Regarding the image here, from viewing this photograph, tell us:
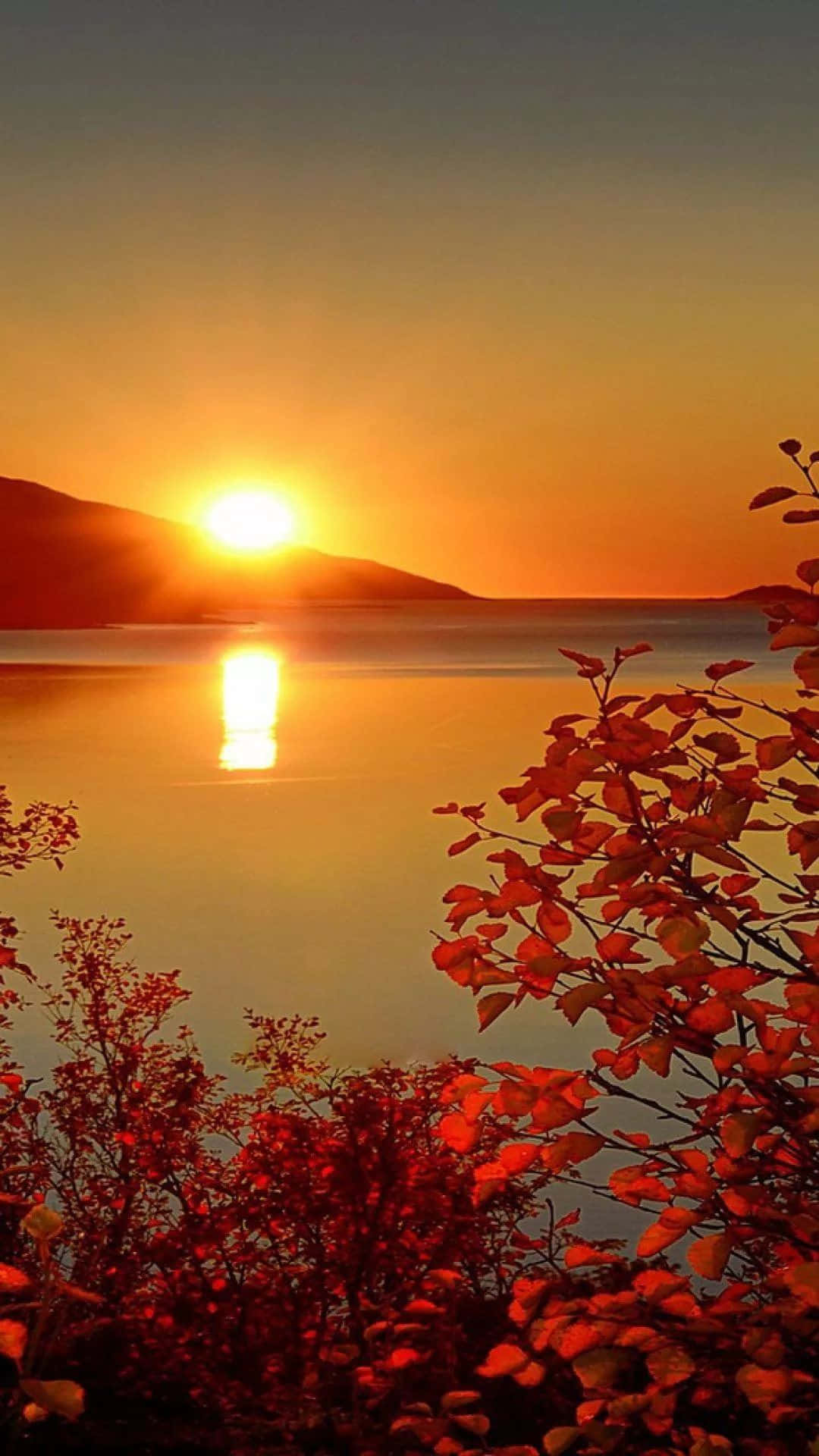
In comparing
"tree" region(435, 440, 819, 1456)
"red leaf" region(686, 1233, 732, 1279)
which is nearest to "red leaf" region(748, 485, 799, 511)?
"tree" region(435, 440, 819, 1456)

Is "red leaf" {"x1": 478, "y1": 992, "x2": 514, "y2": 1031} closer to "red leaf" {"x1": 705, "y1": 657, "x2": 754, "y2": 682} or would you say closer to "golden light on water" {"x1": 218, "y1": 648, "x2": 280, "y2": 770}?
"red leaf" {"x1": 705, "y1": 657, "x2": 754, "y2": 682}

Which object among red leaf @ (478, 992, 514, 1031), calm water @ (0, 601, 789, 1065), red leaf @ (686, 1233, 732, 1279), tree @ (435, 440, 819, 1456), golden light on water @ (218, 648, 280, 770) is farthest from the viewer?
golden light on water @ (218, 648, 280, 770)

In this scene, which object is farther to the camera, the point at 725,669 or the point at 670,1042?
the point at 725,669

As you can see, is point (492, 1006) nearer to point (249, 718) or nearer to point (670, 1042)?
point (670, 1042)

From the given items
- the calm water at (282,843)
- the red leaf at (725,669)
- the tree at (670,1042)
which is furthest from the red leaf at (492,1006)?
the calm water at (282,843)

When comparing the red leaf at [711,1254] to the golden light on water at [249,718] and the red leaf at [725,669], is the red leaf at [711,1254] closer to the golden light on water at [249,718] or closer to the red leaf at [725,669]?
the red leaf at [725,669]

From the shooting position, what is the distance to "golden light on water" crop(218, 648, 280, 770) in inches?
3649

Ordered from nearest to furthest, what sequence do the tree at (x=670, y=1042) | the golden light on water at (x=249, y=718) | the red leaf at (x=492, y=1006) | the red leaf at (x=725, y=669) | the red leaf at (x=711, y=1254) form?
the red leaf at (x=711, y=1254) < the tree at (x=670, y=1042) < the red leaf at (x=492, y=1006) < the red leaf at (x=725, y=669) < the golden light on water at (x=249, y=718)

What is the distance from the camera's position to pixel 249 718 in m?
120

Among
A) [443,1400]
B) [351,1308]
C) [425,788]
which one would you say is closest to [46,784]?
[425,788]

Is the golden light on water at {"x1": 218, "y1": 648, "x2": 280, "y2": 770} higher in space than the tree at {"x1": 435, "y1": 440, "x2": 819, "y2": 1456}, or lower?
higher

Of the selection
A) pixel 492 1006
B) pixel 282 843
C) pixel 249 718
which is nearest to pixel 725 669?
pixel 492 1006

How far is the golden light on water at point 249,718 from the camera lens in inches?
3649

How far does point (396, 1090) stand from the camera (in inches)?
657
